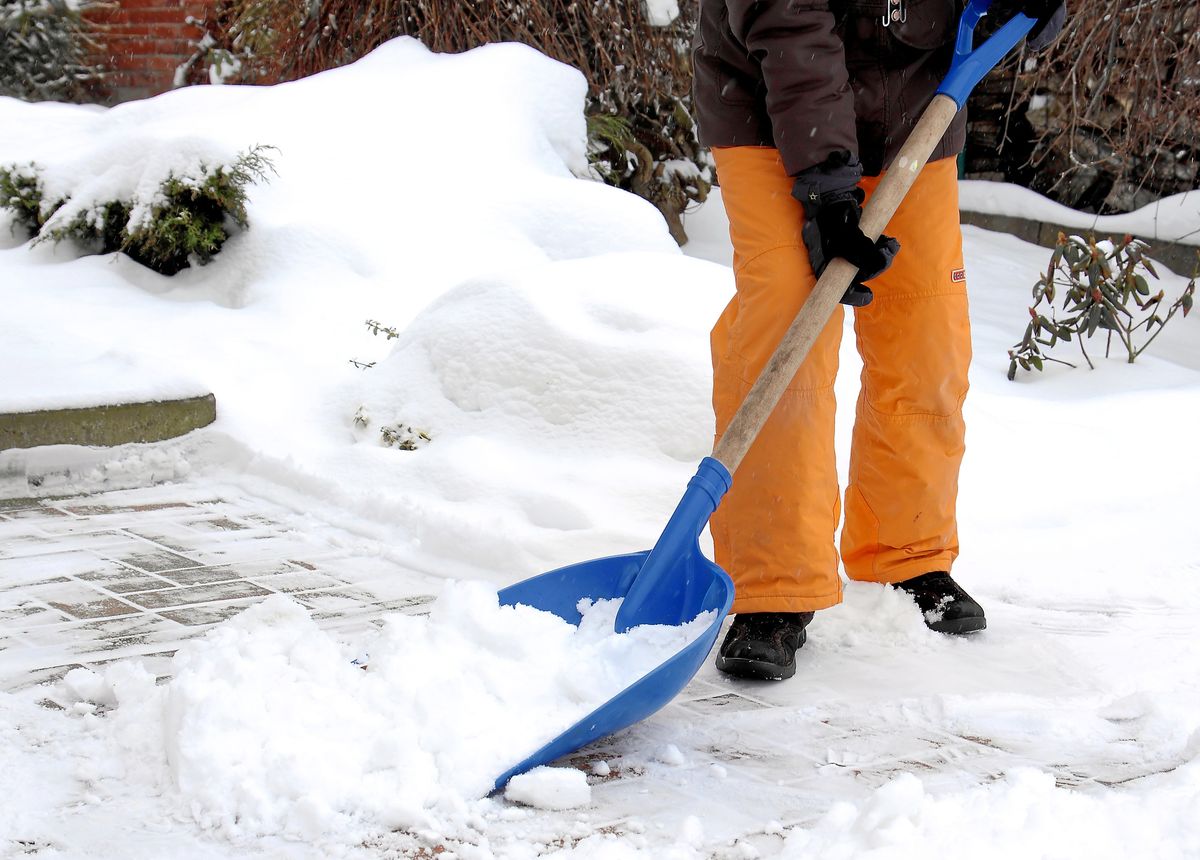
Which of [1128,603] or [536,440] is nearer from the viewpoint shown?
[1128,603]

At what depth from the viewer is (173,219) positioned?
4.63 m

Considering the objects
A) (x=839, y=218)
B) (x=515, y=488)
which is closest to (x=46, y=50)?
(x=515, y=488)

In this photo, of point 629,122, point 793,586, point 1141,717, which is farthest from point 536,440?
point 629,122

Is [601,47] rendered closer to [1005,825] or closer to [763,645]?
[763,645]

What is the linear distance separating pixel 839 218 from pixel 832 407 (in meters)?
0.36

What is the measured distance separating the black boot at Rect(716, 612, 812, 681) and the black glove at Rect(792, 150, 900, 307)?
1.96 feet

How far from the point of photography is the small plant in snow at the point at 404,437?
3.43m

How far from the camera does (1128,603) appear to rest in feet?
8.53

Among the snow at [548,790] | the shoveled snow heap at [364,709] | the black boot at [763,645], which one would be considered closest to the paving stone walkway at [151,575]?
the shoveled snow heap at [364,709]

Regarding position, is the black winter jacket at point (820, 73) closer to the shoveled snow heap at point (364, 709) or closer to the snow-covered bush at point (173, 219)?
the shoveled snow heap at point (364, 709)

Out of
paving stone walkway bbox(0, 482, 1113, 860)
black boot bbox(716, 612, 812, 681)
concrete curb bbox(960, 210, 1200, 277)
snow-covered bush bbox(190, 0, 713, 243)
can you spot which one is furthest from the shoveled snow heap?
concrete curb bbox(960, 210, 1200, 277)

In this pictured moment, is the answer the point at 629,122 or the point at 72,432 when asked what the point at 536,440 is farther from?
the point at 629,122

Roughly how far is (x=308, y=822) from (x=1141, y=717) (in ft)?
4.25

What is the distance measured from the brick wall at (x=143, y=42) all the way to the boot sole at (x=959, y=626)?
306 inches
